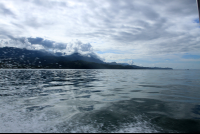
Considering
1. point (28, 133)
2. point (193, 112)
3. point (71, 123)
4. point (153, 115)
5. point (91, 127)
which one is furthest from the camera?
point (193, 112)

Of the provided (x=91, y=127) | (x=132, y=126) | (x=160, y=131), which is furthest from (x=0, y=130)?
(x=160, y=131)

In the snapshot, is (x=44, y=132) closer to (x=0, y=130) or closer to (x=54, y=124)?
(x=54, y=124)

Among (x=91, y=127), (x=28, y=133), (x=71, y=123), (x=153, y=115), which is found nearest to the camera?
(x=28, y=133)

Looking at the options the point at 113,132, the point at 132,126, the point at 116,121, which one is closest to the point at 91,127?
the point at 113,132

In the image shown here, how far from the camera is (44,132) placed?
6.16 meters

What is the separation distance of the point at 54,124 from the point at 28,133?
1.38 meters

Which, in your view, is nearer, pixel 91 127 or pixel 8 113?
pixel 91 127

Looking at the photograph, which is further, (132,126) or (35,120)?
(35,120)

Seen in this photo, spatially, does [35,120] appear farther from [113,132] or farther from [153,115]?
[153,115]

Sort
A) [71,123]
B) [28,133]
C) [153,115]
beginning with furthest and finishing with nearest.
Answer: [153,115]
[71,123]
[28,133]

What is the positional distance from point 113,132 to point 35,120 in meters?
4.87

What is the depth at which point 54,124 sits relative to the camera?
23.3 ft

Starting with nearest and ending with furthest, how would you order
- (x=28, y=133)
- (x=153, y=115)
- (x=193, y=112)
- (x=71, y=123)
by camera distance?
(x=28, y=133)
(x=71, y=123)
(x=153, y=115)
(x=193, y=112)

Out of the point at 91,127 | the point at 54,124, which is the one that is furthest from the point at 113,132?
the point at 54,124
